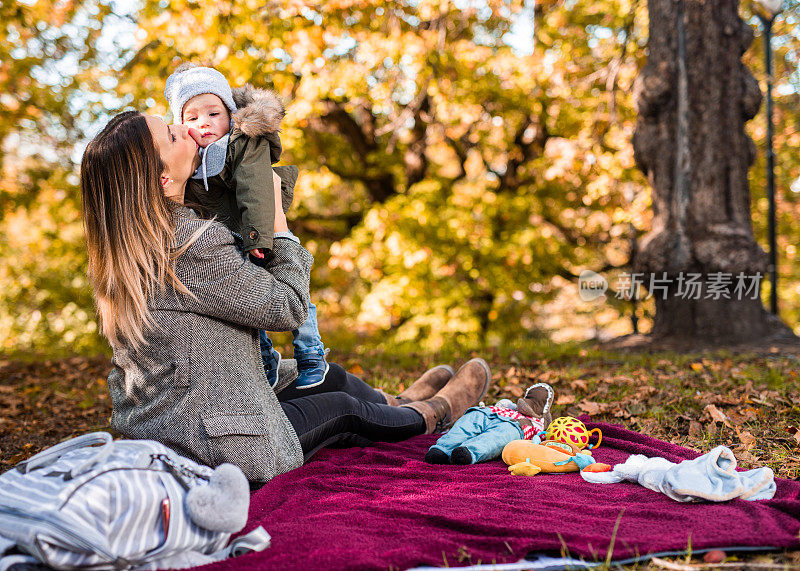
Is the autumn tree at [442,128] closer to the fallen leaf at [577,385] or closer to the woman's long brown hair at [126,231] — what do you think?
the fallen leaf at [577,385]

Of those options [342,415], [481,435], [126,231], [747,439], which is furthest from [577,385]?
[126,231]

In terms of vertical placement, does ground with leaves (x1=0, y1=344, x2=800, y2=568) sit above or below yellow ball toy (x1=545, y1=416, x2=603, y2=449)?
below

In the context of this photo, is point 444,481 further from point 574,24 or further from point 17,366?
point 574,24

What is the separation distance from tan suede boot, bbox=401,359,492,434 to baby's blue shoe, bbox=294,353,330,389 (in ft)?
1.99

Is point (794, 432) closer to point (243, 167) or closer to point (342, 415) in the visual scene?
point (342, 415)

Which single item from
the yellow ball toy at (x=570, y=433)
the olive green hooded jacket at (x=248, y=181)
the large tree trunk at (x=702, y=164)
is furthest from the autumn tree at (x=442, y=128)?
the yellow ball toy at (x=570, y=433)

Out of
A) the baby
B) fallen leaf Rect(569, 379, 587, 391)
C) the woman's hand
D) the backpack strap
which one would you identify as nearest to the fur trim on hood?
the baby

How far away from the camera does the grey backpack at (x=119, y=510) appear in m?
1.73

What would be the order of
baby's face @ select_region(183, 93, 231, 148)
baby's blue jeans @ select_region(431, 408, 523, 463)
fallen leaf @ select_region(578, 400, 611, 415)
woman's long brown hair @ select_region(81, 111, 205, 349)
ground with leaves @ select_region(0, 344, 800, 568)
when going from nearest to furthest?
1. woman's long brown hair @ select_region(81, 111, 205, 349)
2. baby's blue jeans @ select_region(431, 408, 523, 463)
3. baby's face @ select_region(183, 93, 231, 148)
4. ground with leaves @ select_region(0, 344, 800, 568)
5. fallen leaf @ select_region(578, 400, 611, 415)

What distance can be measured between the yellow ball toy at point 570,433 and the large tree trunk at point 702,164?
4.14 meters

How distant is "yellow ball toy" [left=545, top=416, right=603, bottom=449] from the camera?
10.5 feet

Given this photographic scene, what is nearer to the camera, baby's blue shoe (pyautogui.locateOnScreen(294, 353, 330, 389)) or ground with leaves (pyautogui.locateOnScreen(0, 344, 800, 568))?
baby's blue shoe (pyautogui.locateOnScreen(294, 353, 330, 389))

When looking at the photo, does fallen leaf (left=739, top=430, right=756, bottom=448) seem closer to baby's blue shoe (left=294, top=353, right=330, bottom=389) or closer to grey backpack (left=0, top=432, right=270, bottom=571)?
baby's blue shoe (left=294, top=353, right=330, bottom=389)

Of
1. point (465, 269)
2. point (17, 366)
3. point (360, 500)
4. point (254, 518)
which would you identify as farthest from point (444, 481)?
point (465, 269)
